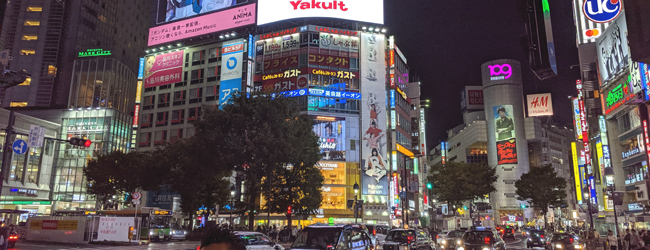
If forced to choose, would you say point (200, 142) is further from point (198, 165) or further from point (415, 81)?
point (415, 81)

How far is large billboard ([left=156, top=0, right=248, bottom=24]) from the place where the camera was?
7169cm

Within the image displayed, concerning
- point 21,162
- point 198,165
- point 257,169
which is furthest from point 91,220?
point 21,162

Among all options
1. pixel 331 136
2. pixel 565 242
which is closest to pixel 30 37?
pixel 331 136

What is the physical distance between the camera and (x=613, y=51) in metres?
43.2

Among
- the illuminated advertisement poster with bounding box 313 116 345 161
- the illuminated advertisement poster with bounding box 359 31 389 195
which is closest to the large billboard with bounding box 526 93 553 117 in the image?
the illuminated advertisement poster with bounding box 359 31 389 195

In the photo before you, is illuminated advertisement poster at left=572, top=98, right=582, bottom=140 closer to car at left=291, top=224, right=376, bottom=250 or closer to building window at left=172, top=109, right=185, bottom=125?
car at left=291, top=224, right=376, bottom=250

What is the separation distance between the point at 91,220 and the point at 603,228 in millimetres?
55541

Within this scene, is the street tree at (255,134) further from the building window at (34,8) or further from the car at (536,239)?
the building window at (34,8)

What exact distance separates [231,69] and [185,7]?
52.7 ft

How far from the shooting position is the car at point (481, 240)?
19.6 m

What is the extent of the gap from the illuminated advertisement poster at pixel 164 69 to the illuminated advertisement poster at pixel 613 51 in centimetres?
6019

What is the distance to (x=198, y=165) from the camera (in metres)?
32.0

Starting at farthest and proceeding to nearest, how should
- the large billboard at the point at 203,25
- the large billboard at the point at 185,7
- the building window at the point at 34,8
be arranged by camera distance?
the building window at the point at 34,8 < the large billboard at the point at 185,7 < the large billboard at the point at 203,25

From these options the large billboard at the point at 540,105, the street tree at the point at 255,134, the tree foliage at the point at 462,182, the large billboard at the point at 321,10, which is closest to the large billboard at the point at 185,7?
the large billboard at the point at 321,10
